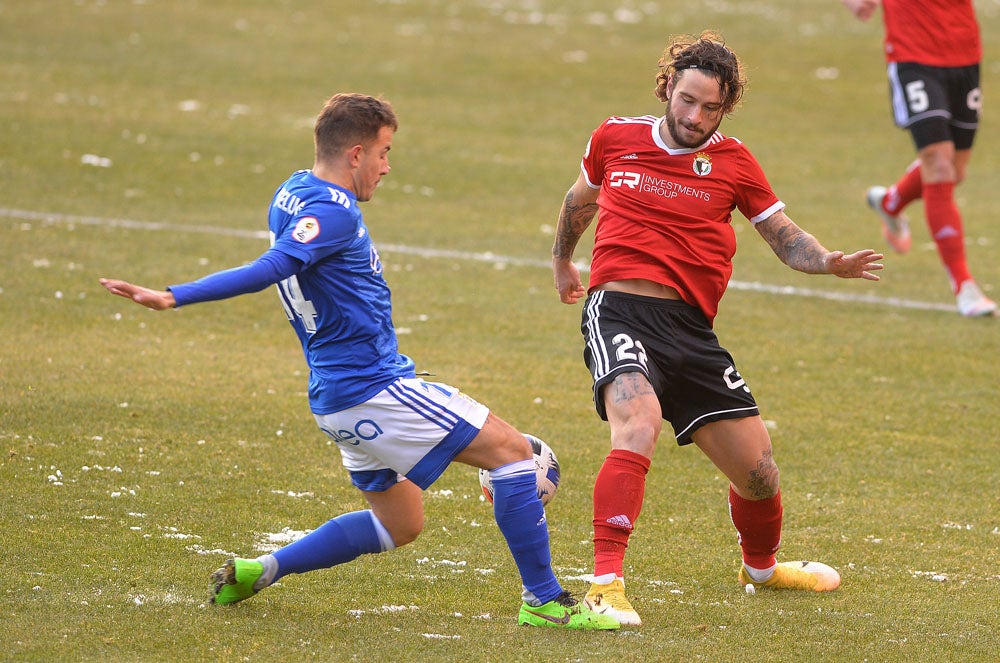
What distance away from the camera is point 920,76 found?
10.2 metres

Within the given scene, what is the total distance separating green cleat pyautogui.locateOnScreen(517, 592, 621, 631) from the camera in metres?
4.61

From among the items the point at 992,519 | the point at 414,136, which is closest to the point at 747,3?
the point at 414,136

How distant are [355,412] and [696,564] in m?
1.79

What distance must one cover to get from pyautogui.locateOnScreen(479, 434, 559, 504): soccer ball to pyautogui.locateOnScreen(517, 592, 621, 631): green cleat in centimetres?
47

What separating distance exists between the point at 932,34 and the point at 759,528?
6319 mm

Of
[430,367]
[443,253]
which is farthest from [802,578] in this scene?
[443,253]

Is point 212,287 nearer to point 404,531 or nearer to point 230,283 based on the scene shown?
point 230,283

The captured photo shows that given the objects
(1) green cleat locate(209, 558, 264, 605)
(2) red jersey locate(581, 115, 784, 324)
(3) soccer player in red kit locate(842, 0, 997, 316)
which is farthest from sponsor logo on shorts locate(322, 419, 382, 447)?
(3) soccer player in red kit locate(842, 0, 997, 316)

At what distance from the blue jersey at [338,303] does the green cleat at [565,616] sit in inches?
36.6

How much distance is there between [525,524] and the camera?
4.68 m

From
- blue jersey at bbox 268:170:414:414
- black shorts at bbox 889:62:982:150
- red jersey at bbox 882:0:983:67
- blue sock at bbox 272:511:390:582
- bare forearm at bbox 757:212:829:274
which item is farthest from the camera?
red jersey at bbox 882:0:983:67

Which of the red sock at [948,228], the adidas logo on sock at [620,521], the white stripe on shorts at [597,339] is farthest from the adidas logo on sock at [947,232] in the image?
the adidas logo on sock at [620,521]

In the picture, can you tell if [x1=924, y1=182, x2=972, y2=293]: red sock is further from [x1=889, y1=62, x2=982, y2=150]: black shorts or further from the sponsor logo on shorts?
the sponsor logo on shorts

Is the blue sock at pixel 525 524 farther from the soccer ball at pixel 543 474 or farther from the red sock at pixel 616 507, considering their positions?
the soccer ball at pixel 543 474
